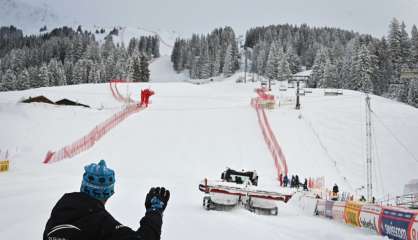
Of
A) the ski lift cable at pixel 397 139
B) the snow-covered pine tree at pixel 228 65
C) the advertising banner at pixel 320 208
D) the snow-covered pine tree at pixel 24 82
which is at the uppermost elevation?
the snow-covered pine tree at pixel 228 65

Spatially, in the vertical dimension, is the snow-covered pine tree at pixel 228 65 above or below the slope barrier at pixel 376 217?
above

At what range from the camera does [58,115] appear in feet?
135

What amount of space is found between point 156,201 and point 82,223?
0.87 meters

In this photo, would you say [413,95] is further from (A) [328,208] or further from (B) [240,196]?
(B) [240,196]

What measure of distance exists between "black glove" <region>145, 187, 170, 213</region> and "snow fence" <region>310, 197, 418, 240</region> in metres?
6.26

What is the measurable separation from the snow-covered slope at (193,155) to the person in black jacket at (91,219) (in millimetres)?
5401

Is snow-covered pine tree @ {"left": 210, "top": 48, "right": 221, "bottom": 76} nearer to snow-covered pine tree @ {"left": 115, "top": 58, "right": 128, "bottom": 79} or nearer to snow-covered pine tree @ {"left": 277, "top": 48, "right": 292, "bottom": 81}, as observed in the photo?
snow-covered pine tree @ {"left": 277, "top": 48, "right": 292, "bottom": 81}

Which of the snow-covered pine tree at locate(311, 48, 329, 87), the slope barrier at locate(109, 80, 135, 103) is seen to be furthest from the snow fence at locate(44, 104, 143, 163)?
the snow-covered pine tree at locate(311, 48, 329, 87)

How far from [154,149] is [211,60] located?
116707 millimetres

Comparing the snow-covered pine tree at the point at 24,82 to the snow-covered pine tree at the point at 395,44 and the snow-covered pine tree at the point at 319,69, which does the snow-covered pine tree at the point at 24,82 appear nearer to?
the snow-covered pine tree at the point at 319,69

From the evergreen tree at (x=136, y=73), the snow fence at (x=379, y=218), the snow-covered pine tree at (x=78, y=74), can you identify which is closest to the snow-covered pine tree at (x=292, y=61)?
the evergreen tree at (x=136, y=73)

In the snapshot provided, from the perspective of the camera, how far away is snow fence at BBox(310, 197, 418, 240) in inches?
318

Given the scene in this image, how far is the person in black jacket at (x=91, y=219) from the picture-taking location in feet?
9.17

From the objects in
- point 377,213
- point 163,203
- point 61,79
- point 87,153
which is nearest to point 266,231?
point 377,213
